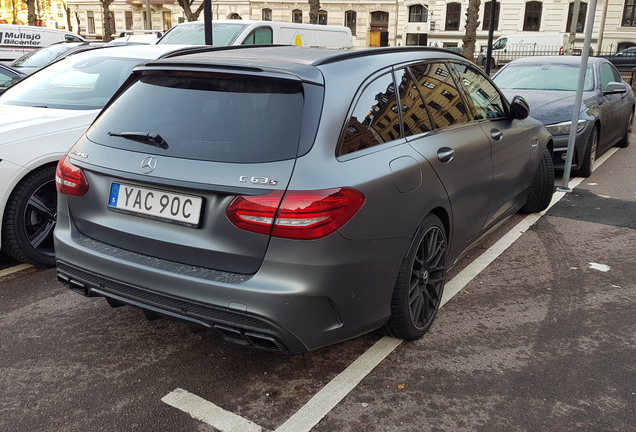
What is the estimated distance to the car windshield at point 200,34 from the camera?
1182cm

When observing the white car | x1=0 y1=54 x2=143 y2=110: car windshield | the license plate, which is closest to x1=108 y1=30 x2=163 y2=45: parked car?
x1=0 y1=54 x2=143 y2=110: car windshield

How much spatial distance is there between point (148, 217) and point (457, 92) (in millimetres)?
2263

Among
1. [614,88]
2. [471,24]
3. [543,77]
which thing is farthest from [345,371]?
[471,24]

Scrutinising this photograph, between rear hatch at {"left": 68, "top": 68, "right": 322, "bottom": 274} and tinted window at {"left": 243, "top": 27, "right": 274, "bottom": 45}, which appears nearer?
rear hatch at {"left": 68, "top": 68, "right": 322, "bottom": 274}

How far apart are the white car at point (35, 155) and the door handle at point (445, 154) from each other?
2826 mm

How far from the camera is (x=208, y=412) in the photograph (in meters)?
2.78

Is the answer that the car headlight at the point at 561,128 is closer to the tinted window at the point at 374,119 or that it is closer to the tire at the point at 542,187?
the tire at the point at 542,187

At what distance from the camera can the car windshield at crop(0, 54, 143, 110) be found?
17.3 feet

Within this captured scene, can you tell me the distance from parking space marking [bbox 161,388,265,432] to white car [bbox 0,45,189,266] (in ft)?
7.17

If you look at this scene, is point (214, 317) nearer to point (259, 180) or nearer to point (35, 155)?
point (259, 180)

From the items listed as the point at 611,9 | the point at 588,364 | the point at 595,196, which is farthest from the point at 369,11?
the point at 588,364

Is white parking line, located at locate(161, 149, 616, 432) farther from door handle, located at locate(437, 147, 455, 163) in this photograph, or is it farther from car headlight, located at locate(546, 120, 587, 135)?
car headlight, located at locate(546, 120, 587, 135)

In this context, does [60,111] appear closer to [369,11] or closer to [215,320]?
[215,320]

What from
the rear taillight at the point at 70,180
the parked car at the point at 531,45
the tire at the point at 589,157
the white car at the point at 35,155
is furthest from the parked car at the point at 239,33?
the parked car at the point at 531,45
